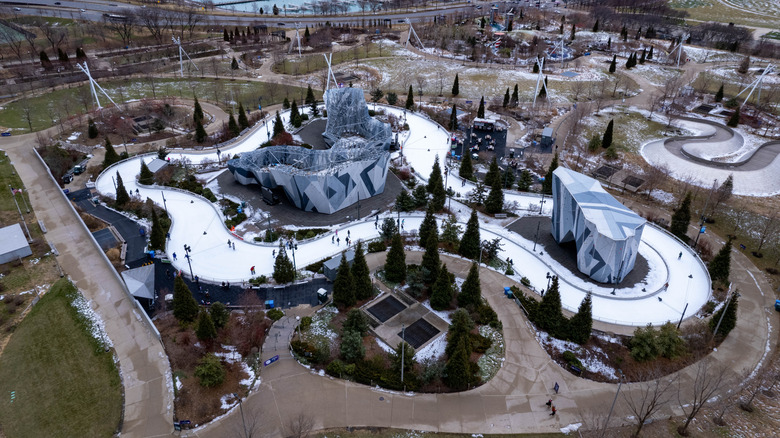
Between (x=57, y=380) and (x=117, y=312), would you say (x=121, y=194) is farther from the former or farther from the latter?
(x=57, y=380)

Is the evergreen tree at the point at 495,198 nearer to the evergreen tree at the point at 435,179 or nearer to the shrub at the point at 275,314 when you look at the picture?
the evergreen tree at the point at 435,179

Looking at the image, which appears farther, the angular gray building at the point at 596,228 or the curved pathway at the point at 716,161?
the curved pathway at the point at 716,161

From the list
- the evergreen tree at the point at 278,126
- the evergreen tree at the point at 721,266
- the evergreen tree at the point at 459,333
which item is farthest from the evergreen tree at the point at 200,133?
the evergreen tree at the point at 721,266

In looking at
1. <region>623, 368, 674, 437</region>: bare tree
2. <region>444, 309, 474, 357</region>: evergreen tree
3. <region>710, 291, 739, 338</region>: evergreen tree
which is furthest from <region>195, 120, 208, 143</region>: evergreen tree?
<region>710, 291, 739, 338</region>: evergreen tree

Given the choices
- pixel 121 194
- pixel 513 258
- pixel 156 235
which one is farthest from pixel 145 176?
pixel 513 258

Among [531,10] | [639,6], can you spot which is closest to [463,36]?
[531,10]

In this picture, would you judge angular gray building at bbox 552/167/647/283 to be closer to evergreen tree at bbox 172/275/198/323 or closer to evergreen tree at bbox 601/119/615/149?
evergreen tree at bbox 601/119/615/149
